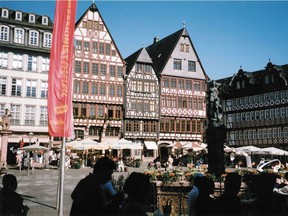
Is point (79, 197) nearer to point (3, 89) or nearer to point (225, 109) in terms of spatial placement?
point (3, 89)

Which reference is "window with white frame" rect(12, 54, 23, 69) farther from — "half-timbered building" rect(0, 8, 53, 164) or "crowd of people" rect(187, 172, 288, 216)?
"crowd of people" rect(187, 172, 288, 216)

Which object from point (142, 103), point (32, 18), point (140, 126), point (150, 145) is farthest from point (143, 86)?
point (32, 18)

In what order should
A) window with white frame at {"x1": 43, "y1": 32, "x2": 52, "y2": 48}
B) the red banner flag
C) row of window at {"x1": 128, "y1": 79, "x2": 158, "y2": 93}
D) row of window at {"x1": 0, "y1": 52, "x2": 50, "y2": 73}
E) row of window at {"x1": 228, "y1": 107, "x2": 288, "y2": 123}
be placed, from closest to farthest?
1. the red banner flag
2. row of window at {"x1": 0, "y1": 52, "x2": 50, "y2": 73}
3. window with white frame at {"x1": 43, "y1": 32, "x2": 52, "y2": 48}
4. row of window at {"x1": 128, "y1": 79, "x2": 158, "y2": 93}
5. row of window at {"x1": 228, "y1": 107, "x2": 288, "y2": 123}

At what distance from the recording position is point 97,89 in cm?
3847

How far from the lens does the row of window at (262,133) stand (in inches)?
1740

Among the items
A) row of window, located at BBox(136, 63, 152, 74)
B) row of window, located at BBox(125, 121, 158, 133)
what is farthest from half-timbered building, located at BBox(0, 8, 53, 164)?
row of window, located at BBox(136, 63, 152, 74)

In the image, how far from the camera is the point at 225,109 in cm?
5472

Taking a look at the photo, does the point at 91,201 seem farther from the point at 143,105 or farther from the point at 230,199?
the point at 143,105

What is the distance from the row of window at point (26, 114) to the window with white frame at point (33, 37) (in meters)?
7.23

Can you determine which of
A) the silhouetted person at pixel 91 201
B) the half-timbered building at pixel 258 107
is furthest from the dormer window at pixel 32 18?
the silhouetted person at pixel 91 201

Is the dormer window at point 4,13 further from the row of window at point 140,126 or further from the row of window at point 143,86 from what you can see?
the row of window at point 140,126

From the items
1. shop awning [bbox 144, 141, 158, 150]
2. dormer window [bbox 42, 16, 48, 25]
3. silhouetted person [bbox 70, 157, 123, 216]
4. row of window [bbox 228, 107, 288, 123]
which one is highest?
dormer window [bbox 42, 16, 48, 25]

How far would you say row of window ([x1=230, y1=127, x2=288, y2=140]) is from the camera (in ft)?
145

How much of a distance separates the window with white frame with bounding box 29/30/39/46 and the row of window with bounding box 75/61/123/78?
523 centimetres
